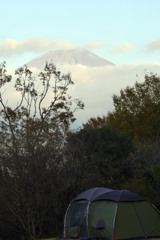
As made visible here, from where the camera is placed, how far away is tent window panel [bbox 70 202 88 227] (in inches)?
688

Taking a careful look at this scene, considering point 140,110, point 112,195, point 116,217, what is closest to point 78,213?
point 112,195

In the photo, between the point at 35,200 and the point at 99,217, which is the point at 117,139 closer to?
the point at 35,200

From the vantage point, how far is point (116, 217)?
1650 centimetres

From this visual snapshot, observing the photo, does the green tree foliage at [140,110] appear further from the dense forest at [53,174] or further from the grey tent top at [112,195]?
the grey tent top at [112,195]

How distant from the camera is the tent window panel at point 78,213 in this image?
1747 centimetres

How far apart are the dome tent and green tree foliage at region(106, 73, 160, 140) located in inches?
1003

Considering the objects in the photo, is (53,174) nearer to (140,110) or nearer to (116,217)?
(116,217)

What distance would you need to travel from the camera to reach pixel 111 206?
16812 millimetres

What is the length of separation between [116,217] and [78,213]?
6.24 ft

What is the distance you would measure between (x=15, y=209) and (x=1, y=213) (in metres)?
0.71

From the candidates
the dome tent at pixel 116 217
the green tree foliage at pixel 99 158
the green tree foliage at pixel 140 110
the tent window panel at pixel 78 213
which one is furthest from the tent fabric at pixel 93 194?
the green tree foliage at pixel 140 110

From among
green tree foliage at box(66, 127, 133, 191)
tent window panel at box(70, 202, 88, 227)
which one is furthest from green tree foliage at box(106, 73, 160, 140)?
tent window panel at box(70, 202, 88, 227)

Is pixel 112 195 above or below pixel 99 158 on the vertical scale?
below

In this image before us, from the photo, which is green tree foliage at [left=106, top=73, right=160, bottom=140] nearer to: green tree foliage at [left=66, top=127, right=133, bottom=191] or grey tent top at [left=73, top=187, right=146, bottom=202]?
green tree foliage at [left=66, top=127, right=133, bottom=191]
